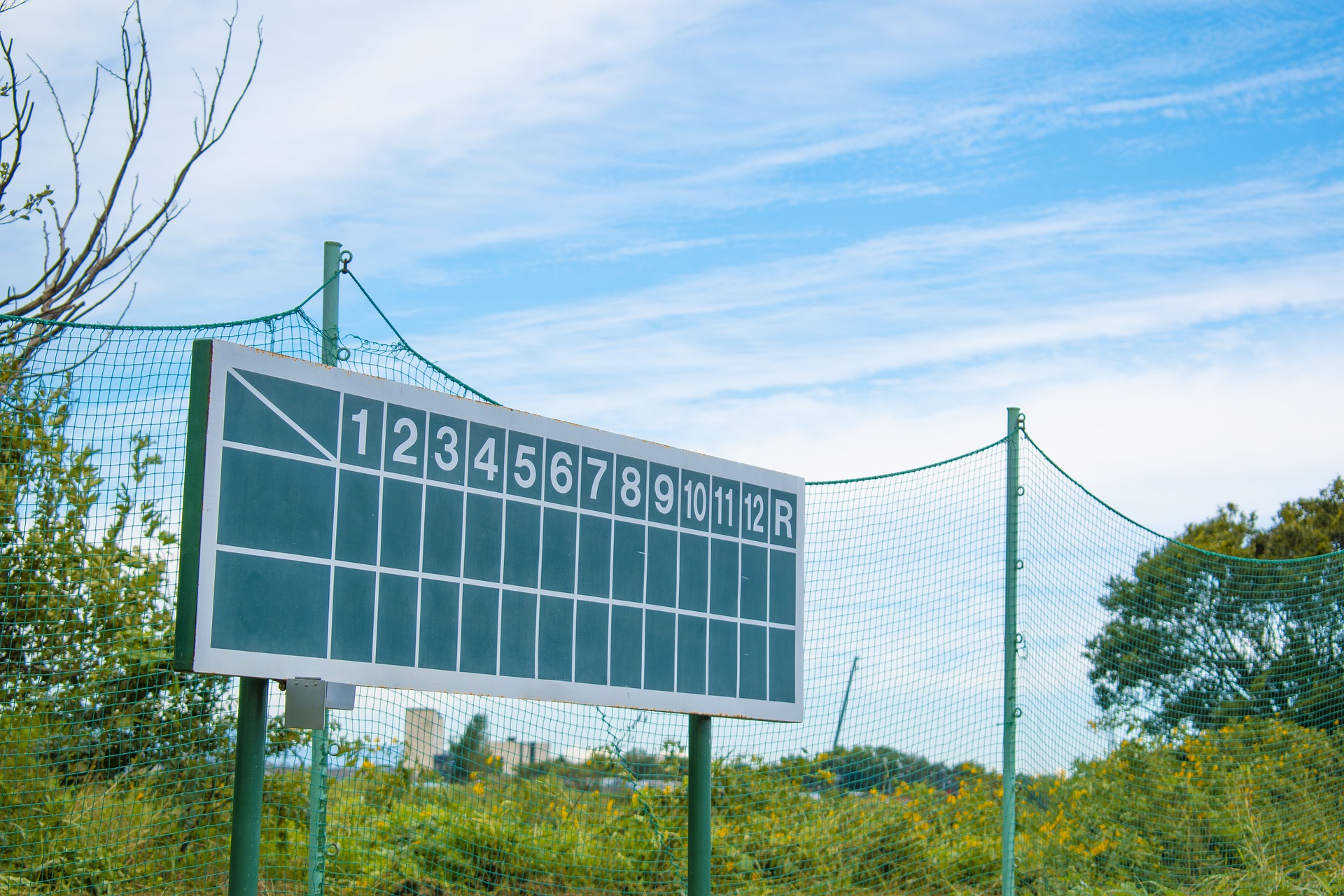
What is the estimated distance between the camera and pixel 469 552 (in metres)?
4.10

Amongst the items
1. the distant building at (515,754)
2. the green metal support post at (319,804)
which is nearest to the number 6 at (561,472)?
Answer: the green metal support post at (319,804)

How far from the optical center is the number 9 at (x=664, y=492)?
4.79 m

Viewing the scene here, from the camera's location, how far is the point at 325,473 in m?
3.73

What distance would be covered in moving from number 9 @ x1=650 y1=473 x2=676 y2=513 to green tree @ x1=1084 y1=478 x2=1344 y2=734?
15.0 feet

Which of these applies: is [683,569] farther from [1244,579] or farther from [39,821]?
[1244,579]

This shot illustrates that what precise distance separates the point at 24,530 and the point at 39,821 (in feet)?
4.23

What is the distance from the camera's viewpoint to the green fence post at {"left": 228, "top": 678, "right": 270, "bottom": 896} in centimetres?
360

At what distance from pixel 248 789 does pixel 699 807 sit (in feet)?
6.66

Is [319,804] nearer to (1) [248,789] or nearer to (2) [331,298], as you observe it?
(1) [248,789]

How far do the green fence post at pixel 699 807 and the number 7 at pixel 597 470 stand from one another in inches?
43.9

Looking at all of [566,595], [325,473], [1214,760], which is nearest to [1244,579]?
[1214,760]

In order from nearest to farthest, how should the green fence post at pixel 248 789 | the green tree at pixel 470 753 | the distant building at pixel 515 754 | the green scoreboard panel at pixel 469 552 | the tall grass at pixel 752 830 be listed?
the green scoreboard panel at pixel 469 552, the green fence post at pixel 248 789, the tall grass at pixel 752 830, the green tree at pixel 470 753, the distant building at pixel 515 754

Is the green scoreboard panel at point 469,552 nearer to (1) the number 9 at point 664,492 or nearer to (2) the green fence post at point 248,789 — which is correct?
(1) the number 9 at point 664,492

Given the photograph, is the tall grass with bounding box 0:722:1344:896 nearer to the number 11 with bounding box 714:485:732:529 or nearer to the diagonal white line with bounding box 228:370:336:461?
the number 11 with bounding box 714:485:732:529
